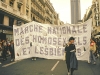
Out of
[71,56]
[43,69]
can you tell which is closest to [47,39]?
[43,69]

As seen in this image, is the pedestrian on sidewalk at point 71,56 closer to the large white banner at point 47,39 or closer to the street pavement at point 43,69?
the street pavement at point 43,69

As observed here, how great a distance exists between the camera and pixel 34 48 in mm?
10570

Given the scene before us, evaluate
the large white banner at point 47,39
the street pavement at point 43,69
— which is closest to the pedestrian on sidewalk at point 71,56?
the street pavement at point 43,69

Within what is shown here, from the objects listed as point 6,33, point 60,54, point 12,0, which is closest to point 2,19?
point 6,33

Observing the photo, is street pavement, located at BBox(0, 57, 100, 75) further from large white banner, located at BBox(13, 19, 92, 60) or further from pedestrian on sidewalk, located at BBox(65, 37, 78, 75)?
pedestrian on sidewalk, located at BBox(65, 37, 78, 75)

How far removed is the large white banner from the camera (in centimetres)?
986

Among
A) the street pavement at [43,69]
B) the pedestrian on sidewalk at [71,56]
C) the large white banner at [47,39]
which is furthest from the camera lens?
the large white banner at [47,39]

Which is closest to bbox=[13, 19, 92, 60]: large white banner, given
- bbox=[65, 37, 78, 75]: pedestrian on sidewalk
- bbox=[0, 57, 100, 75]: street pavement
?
bbox=[0, 57, 100, 75]: street pavement

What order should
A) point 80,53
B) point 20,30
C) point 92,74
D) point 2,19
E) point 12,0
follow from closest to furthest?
point 92,74
point 80,53
point 20,30
point 2,19
point 12,0

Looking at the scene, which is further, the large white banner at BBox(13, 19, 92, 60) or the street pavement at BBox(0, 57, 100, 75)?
the large white banner at BBox(13, 19, 92, 60)

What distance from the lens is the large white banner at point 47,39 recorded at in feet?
32.3

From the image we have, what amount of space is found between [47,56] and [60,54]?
76 centimetres

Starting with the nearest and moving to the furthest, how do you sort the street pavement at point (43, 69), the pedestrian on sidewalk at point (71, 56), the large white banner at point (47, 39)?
the pedestrian on sidewalk at point (71, 56) < the street pavement at point (43, 69) < the large white banner at point (47, 39)

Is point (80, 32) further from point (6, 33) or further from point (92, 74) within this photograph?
point (6, 33)
